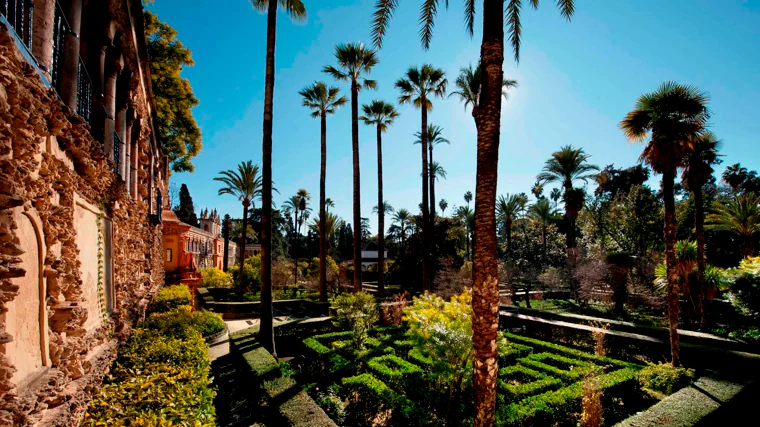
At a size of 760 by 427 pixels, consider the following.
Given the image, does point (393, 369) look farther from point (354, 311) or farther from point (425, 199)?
point (425, 199)

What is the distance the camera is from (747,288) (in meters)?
10.4

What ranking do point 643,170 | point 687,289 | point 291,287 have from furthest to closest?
point 643,170
point 291,287
point 687,289

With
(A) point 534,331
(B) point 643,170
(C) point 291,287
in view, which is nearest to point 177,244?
(C) point 291,287

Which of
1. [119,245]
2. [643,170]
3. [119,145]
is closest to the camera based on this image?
[119,245]

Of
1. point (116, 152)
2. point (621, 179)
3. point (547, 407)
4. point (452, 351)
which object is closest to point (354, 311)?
point (452, 351)

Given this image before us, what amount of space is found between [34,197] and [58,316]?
129 cm

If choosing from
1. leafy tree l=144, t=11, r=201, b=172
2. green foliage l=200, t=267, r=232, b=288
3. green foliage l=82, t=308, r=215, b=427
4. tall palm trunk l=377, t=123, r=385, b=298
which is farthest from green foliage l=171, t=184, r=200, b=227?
green foliage l=82, t=308, r=215, b=427

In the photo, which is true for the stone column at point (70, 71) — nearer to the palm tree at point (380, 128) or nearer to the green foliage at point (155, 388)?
the green foliage at point (155, 388)

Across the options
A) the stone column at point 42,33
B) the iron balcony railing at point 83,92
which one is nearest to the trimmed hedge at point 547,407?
the stone column at point 42,33

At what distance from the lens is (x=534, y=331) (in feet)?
47.2

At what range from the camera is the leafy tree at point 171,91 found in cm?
1822

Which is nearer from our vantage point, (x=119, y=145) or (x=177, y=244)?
(x=119, y=145)

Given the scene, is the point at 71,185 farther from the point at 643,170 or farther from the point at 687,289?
the point at 643,170

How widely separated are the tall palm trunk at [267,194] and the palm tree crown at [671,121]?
11782 millimetres
